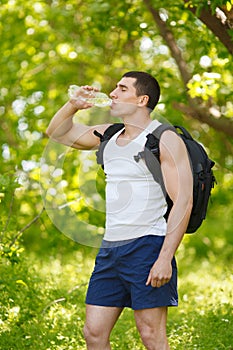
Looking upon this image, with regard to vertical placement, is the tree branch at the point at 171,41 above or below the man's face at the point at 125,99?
below

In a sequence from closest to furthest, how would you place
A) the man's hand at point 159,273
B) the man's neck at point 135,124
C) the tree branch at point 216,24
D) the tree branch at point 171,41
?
1. the man's hand at point 159,273
2. the man's neck at point 135,124
3. the tree branch at point 216,24
4. the tree branch at point 171,41

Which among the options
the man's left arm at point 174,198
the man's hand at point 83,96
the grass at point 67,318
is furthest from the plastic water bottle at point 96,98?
the grass at point 67,318

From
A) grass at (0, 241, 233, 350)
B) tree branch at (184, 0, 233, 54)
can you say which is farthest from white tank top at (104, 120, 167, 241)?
tree branch at (184, 0, 233, 54)

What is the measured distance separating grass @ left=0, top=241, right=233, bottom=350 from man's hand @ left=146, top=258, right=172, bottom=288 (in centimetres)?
179

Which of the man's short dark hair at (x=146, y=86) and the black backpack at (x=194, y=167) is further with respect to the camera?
the man's short dark hair at (x=146, y=86)

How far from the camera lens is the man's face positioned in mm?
4500

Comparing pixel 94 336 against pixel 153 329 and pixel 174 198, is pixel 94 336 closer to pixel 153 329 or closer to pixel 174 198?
pixel 153 329

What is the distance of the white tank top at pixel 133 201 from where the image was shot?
169 inches

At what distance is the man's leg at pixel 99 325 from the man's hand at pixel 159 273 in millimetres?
357

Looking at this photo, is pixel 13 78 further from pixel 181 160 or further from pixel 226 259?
pixel 181 160

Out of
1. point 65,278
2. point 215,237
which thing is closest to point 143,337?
point 65,278

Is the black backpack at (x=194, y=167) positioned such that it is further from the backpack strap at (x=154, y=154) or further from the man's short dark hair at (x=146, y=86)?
the man's short dark hair at (x=146, y=86)

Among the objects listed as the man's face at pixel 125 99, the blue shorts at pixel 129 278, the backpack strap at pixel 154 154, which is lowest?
the blue shorts at pixel 129 278

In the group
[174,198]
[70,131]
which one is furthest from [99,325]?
[70,131]
